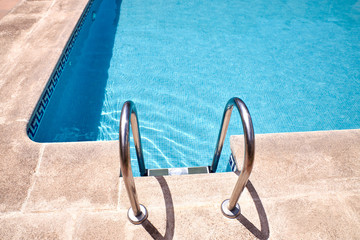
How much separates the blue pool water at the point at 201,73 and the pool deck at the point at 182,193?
1059mm

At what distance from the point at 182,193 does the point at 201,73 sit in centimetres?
312

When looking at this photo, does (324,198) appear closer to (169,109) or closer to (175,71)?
(169,109)

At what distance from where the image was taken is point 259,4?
6.85 m

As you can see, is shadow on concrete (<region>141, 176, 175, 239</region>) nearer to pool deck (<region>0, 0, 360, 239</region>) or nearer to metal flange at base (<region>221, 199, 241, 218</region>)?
pool deck (<region>0, 0, 360, 239</region>)

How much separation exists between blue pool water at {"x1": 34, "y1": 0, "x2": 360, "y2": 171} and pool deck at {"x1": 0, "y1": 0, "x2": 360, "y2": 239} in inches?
41.7

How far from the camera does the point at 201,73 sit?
15.5 feet

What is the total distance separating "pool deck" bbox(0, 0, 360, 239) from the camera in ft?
5.82

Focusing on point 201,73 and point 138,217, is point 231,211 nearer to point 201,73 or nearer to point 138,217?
point 138,217

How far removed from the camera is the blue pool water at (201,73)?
3.70m

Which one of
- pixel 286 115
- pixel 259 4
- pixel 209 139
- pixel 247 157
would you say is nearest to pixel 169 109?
pixel 209 139

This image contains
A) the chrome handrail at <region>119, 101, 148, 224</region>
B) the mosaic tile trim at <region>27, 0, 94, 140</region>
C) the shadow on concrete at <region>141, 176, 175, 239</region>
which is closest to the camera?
the chrome handrail at <region>119, 101, 148, 224</region>

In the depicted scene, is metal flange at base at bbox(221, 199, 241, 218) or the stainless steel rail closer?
the stainless steel rail

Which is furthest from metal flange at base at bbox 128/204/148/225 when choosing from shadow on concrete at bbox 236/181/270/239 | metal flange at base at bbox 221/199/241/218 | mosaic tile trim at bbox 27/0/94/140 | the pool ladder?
mosaic tile trim at bbox 27/0/94/140

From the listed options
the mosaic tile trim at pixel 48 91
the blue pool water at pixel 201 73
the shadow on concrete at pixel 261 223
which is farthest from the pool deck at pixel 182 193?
the blue pool water at pixel 201 73
